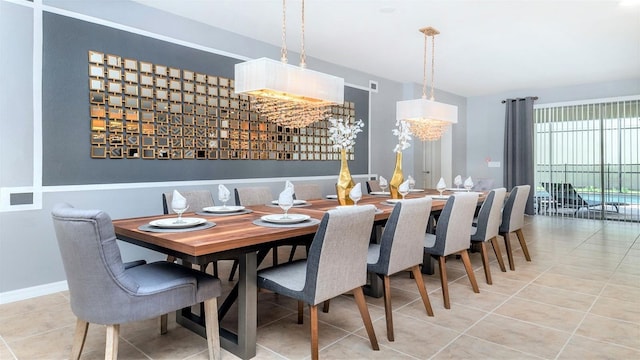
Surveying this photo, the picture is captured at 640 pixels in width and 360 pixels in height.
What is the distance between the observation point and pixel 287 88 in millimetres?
2969

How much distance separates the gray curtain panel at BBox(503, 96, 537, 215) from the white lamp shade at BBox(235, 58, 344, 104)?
639 cm

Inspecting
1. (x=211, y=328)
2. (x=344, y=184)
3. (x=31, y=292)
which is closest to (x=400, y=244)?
(x=344, y=184)

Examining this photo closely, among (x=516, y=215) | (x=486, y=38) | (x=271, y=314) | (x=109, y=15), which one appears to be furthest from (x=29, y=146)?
(x=486, y=38)

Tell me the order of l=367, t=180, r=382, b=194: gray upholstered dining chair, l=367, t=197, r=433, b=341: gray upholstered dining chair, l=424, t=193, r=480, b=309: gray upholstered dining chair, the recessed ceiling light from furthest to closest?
l=367, t=180, r=382, b=194: gray upholstered dining chair → the recessed ceiling light → l=424, t=193, r=480, b=309: gray upholstered dining chair → l=367, t=197, r=433, b=341: gray upholstered dining chair

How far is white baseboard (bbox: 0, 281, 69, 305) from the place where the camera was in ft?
10.2

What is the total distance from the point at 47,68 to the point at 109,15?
774 mm

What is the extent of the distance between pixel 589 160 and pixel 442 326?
718cm

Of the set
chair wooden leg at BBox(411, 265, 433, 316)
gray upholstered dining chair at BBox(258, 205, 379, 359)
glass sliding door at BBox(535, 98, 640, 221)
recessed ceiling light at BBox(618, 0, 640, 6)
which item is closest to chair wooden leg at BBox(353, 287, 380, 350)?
gray upholstered dining chair at BBox(258, 205, 379, 359)

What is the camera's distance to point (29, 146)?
10.5 ft

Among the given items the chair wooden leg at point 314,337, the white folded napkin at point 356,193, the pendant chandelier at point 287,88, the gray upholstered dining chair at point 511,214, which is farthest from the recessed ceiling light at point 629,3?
the chair wooden leg at point 314,337

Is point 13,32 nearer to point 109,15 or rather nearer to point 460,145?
point 109,15

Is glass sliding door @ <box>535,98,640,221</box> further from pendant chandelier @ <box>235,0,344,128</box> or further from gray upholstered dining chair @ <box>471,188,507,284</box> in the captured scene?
pendant chandelier @ <box>235,0,344,128</box>

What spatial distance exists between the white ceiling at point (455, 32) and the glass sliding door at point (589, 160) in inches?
43.2

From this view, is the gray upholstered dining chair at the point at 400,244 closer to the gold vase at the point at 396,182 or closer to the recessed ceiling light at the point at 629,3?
the gold vase at the point at 396,182
